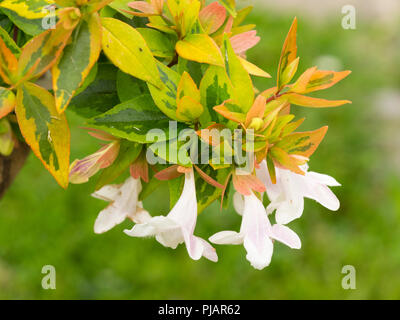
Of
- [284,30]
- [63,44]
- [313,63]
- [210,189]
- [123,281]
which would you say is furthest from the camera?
[284,30]

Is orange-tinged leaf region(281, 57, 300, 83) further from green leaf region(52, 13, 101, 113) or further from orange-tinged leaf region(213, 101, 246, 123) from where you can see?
green leaf region(52, 13, 101, 113)

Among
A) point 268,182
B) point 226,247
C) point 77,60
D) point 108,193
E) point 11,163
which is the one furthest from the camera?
point 226,247

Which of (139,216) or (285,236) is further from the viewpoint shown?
(139,216)

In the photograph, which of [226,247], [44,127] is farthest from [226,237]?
[226,247]

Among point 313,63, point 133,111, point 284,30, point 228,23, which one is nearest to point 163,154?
point 133,111

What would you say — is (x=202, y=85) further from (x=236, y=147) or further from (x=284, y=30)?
(x=284, y=30)

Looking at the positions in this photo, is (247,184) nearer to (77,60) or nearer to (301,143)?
(301,143)

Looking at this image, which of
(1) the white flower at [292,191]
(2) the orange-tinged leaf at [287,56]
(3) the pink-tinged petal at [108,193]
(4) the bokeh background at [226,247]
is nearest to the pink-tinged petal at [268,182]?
(1) the white flower at [292,191]
